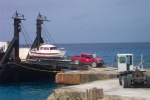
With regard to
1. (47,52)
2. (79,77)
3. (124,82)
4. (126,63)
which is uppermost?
(47,52)

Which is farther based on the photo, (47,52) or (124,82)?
(47,52)

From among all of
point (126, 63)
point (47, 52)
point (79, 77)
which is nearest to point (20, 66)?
point (47, 52)

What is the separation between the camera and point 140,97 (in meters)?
15.7

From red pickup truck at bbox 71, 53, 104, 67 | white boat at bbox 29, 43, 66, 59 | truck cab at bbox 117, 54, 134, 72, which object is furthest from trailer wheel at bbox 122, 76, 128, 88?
white boat at bbox 29, 43, 66, 59

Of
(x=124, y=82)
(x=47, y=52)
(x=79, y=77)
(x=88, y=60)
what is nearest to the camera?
(x=124, y=82)

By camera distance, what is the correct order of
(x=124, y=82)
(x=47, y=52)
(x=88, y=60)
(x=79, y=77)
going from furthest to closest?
(x=47, y=52) → (x=88, y=60) → (x=79, y=77) → (x=124, y=82)

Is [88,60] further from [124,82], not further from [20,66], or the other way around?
[124,82]

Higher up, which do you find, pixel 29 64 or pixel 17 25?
pixel 17 25

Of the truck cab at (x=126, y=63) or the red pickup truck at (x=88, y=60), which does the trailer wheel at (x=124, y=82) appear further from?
the red pickup truck at (x=88, y=60)

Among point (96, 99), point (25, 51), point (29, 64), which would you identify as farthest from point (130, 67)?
point (25, 51)

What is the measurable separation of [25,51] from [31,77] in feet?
36.5

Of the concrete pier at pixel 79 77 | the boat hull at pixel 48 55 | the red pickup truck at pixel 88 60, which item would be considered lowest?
the concrete pier at pixel 79 77

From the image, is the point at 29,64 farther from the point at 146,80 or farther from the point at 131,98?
the point at 131,98

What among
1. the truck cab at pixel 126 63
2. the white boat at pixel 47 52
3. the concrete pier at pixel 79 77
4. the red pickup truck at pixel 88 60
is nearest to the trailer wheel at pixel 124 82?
the truck cab at pixel 126 63
